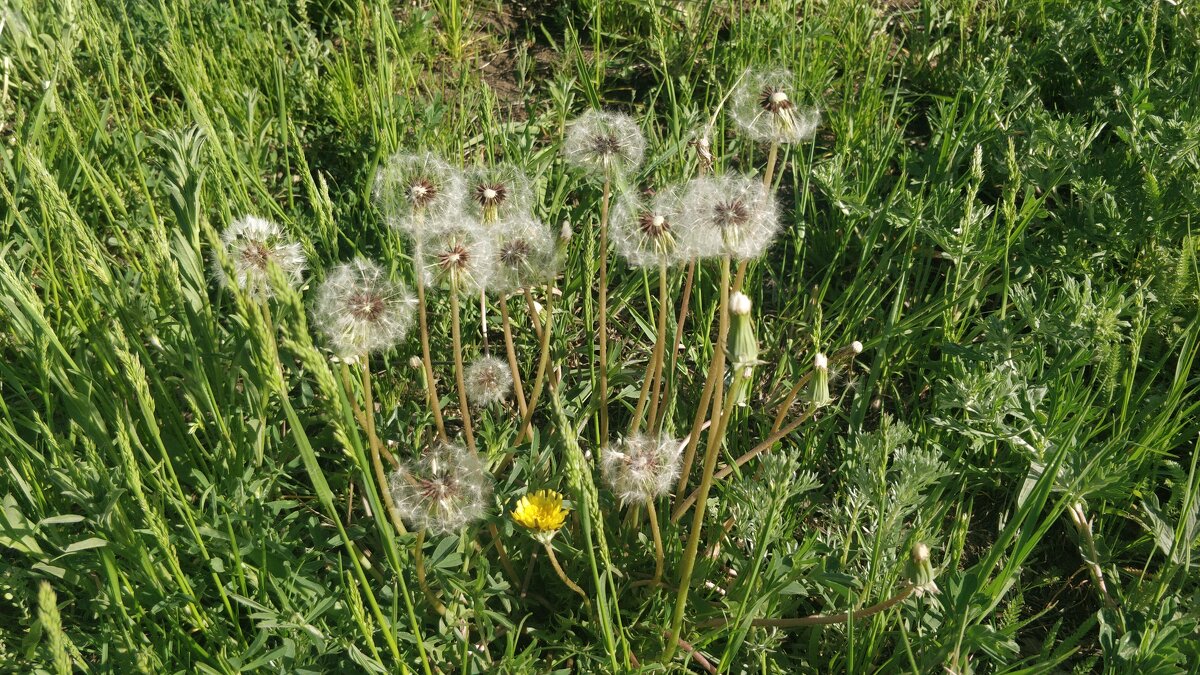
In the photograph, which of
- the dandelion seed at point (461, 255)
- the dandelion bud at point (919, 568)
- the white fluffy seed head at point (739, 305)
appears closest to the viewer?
the white fluffy seed head at point (739, 305)

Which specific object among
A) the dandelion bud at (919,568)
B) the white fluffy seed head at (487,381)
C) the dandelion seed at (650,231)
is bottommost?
the white fluffy seed head at (487,381)

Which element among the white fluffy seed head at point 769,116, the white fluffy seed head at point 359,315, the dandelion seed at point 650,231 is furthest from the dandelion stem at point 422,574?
the white fluffy seed head at point 769,116

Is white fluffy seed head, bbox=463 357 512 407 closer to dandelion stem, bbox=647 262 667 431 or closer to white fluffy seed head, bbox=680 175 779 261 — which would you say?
dandelion stem, bbox=647 262 667 431

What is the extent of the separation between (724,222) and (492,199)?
52cm

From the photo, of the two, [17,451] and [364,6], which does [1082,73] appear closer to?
[364,6]

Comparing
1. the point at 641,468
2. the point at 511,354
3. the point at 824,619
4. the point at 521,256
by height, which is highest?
the point at 521,256

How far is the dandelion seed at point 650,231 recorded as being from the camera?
6.50ft

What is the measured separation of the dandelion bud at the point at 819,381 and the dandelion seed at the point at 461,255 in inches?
26.5

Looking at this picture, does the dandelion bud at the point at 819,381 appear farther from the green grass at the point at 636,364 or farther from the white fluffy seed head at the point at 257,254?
the white fluffy seed head at the point at 257,254

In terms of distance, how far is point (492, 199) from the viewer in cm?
209

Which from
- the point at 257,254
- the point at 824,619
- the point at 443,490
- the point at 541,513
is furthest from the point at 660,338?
the point at 257,254

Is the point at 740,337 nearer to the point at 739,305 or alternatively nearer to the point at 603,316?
the point at 739,305

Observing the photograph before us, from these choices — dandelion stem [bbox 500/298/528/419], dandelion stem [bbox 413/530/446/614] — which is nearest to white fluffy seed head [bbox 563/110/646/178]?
dandelion stem [bbox 500/298/528/419]

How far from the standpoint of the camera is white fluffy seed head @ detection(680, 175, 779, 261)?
1852 millimetres
